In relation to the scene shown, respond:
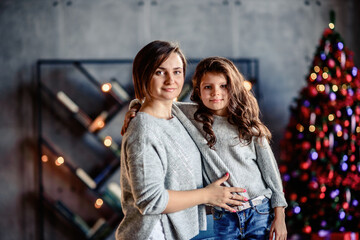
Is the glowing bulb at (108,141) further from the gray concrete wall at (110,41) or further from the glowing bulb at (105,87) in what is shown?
the gray concrete wall at (110,41)

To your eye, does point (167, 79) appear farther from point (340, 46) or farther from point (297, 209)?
point (340, 46)

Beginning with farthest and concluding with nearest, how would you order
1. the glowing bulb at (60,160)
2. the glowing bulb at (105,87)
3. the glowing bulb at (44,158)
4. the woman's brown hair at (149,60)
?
the glowing bulb at (44,158), the glowing bulb at (60,160), the glowing bulb at (105,87), the woman's brown hair at (149,60)

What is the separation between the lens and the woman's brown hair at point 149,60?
1.31 m

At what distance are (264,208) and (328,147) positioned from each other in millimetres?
1641

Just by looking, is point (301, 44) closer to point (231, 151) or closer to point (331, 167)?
point (331, 167)

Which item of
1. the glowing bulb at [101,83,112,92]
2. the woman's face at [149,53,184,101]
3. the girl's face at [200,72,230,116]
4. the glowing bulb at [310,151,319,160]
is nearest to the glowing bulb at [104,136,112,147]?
the glowing bulb at [101,83,112,92]

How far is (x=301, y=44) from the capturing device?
12.1 ft

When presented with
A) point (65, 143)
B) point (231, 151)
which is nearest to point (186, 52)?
point (65, 143)

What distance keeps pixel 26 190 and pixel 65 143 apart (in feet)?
1.81

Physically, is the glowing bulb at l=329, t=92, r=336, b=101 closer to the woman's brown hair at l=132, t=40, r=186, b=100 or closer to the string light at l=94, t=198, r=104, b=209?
the woman's brown hair at l=132, t=40, r=186, b=100

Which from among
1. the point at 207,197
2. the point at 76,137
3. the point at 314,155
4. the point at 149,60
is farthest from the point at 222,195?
the point at 76,137

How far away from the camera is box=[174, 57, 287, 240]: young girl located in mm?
1452

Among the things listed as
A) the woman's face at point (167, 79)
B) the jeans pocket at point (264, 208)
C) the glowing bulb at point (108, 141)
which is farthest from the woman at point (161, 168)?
the glowing bulb at point (108, 141)

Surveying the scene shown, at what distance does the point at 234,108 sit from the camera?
1573 mm
